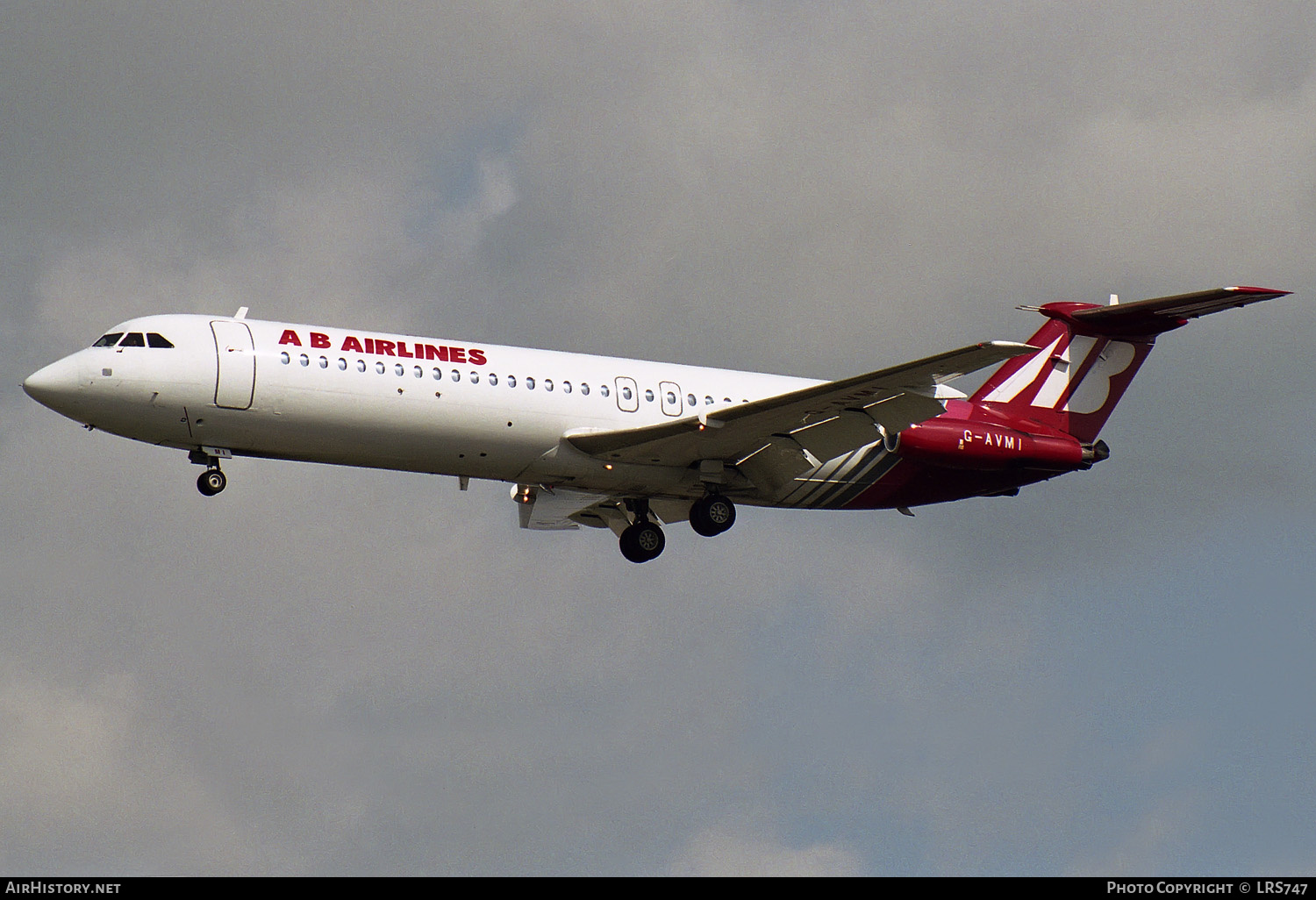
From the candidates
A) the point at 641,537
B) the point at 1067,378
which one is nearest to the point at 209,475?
the point at 641,537

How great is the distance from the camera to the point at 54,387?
32031mm

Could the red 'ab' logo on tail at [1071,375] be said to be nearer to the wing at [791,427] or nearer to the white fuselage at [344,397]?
the wing at [791,427]

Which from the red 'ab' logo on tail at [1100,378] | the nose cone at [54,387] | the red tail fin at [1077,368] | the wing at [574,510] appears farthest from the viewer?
the red 'ab' logo on tail at [1100,378]

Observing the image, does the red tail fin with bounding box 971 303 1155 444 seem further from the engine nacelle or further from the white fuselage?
the white fuselage

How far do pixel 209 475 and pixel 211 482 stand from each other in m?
0.12

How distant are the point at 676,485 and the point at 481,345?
5.39 meters

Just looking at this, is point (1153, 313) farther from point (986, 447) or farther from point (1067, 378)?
point (986, 447)

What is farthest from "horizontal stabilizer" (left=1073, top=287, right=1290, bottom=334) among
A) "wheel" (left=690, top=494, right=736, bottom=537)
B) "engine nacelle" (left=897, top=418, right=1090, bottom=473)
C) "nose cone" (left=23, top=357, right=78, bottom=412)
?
"nose cone" (left=23, top=357, right=78, bottom=412)

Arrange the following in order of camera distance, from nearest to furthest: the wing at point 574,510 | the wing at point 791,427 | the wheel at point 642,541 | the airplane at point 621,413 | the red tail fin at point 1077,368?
the airplane at point 621,413 < the wing at point 791,427 < the wing at point 574,510 < the wheel at point 642,541 < the red tail fin at point 1077,368

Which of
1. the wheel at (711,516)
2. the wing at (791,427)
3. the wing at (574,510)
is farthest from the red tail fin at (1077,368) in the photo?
the wing at (574,510)

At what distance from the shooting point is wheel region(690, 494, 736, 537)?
37125 mm

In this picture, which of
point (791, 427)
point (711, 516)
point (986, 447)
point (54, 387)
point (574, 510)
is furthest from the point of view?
point (574, 510)

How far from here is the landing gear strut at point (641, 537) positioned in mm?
39156

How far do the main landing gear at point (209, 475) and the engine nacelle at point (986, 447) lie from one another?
14.1 m
